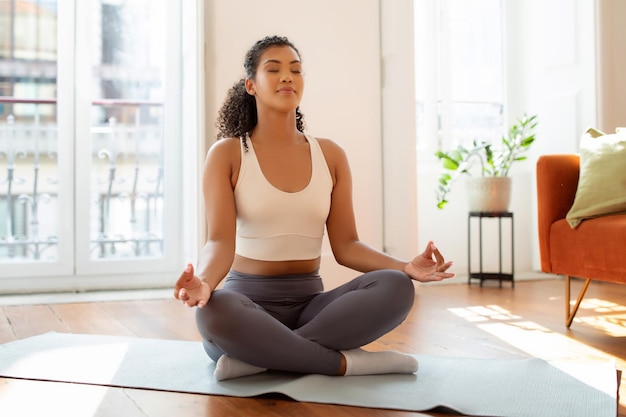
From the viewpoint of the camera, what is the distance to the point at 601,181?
101 inches

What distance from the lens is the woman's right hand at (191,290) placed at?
60.7 inches

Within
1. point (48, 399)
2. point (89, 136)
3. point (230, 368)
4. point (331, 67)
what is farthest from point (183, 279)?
point (89, 136)

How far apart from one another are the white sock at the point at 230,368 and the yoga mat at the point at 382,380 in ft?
0.06

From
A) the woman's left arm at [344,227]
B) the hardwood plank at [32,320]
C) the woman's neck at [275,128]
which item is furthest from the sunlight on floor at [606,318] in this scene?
the hardwood plank at [32,320]

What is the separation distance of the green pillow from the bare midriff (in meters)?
1.11

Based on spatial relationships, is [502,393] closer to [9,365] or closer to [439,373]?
[439,373]

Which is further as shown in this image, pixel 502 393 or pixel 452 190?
pixel 452 190

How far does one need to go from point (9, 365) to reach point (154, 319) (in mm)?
889

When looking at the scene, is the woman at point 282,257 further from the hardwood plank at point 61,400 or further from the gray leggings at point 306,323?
the hardwood plank at point 61,400

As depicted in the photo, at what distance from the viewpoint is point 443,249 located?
4.40 m

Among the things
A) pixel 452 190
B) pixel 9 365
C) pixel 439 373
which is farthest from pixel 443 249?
pixel 9 365

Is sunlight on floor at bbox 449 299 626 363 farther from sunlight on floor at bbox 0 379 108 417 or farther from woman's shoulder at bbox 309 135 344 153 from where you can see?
sunlight on floor at bbox 0 379 108 417

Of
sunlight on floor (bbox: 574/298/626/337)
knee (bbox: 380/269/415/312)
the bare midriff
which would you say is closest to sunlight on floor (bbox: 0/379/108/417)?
the bare midriff

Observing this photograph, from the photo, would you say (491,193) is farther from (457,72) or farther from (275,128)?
(275,128)
